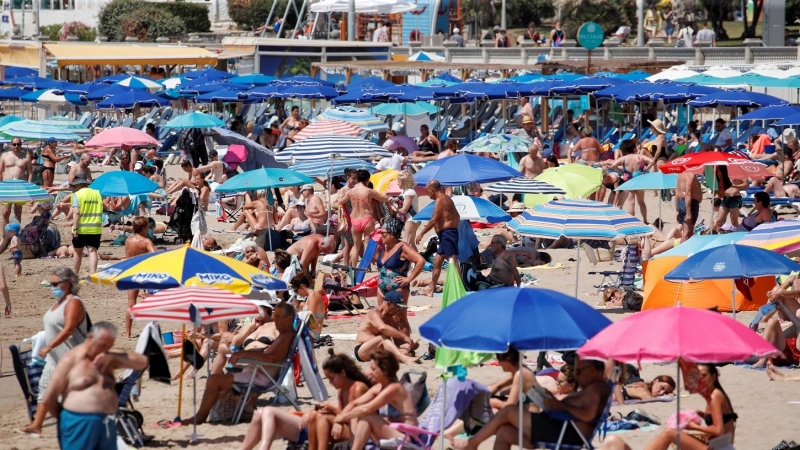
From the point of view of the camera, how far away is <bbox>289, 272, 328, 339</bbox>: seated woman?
1073 centimetres

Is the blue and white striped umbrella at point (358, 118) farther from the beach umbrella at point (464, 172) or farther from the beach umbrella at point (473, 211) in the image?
the beach umbrella at point (473, 211)

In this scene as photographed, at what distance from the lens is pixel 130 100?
2856 centimetres

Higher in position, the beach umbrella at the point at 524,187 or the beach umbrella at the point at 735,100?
the beach umbrella at the point at 735,100

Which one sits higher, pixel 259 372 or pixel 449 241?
pixel 449 241

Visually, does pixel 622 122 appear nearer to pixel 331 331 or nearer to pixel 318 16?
pixel 331 331

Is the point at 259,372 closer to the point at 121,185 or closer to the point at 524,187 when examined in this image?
the point at 524,187

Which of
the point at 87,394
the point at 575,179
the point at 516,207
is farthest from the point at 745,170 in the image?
the point at 87,394

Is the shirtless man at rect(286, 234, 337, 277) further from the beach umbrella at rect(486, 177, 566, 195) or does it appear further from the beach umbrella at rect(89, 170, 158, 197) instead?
the beach umbrella at rect(89, 170, 158, 197)

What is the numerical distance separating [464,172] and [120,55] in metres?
26.0

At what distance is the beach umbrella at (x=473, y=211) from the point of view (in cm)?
1416

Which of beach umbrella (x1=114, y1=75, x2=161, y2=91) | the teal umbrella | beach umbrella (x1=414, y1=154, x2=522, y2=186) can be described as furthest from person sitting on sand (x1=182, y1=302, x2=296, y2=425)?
beach umbrella (x1=114, y1=75, x2=161, y2=91)

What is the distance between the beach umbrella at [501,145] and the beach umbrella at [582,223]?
24.8 feet

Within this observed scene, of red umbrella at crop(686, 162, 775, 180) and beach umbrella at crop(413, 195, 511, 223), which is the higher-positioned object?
red umbrella at crop(686, 162, 775, 180)

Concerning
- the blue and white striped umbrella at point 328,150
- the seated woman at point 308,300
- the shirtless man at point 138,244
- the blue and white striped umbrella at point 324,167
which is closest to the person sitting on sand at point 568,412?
the seated woman at point 308,300
